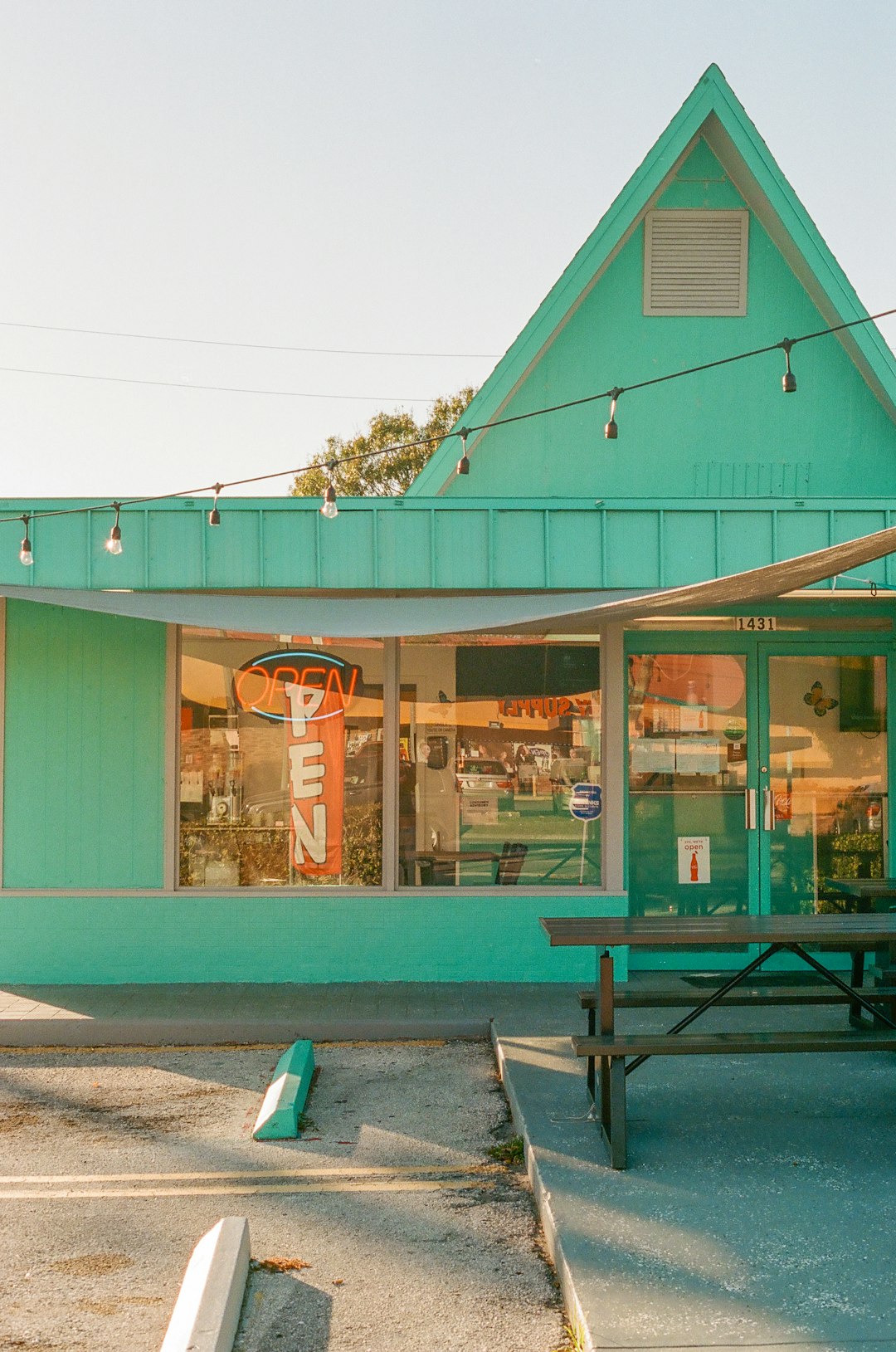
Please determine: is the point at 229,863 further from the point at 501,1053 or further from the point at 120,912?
the point at 501,1053

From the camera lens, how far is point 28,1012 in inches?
303

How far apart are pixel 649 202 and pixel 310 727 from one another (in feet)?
15.6

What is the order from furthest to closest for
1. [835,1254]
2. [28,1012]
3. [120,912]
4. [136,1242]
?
1. [120,912]
2. [28,1012]
3. [136,1242]
4. [835,1254]

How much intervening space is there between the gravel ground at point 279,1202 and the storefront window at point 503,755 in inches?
68.3

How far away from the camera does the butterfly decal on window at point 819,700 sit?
29.6ft

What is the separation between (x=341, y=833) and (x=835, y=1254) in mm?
5006

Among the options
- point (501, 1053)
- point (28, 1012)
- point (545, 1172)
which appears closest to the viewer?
point (545, 1172)

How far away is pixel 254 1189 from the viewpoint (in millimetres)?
5191

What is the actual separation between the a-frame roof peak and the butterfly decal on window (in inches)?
88.3

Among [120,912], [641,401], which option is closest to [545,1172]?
[120,912]

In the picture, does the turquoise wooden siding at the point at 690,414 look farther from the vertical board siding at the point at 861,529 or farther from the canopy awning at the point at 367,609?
the canopy awning at the point at 367,609

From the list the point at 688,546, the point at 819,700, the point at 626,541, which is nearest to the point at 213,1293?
the point at 626,541

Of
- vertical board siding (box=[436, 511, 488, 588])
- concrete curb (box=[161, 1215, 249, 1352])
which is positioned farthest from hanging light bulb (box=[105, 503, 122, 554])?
concrete curb (box=[161, 1215, 249, 1352])

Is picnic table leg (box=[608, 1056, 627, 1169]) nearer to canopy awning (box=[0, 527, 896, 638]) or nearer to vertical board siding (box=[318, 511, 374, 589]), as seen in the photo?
canopy awning (box=[0, 527, 896, 638])
